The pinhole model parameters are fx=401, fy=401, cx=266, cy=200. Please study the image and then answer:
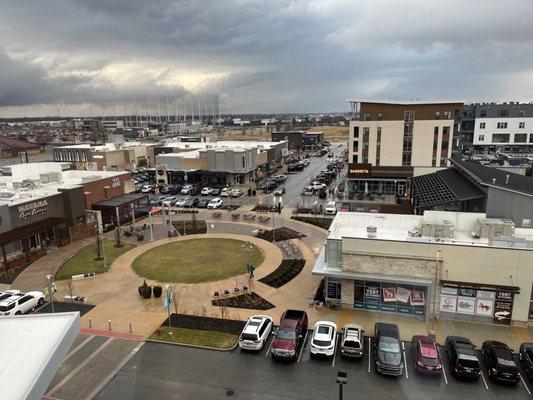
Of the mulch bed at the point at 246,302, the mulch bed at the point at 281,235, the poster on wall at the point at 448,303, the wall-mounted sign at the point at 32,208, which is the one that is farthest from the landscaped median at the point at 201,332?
the wall-mounted sign at the point at 32,208

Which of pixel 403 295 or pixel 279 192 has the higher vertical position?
pixel 403 295

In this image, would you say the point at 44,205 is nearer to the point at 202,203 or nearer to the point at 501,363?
the point at 202,203

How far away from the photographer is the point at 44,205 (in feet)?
147

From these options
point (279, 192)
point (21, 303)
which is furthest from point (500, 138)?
point (21, 303)

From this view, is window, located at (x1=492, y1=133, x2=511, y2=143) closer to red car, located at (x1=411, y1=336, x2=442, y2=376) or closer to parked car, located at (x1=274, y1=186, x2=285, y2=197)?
parked car, located at (x1=274, y1=186, x2=285, y2=197)

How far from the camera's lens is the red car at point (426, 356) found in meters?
21.1

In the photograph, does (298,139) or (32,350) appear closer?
(32,350)

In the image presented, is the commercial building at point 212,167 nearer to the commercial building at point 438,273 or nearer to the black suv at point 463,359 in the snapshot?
the commercial building at point 438,273

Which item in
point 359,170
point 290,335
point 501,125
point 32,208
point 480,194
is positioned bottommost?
point 290,335

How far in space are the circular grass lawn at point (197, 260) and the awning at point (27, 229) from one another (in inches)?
431

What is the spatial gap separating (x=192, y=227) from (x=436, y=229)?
30.9 m

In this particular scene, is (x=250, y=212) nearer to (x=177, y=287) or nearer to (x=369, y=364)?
(x=177, y=287)

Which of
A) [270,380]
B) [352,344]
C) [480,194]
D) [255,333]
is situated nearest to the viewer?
[270,380]

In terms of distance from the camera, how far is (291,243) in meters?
43.8
